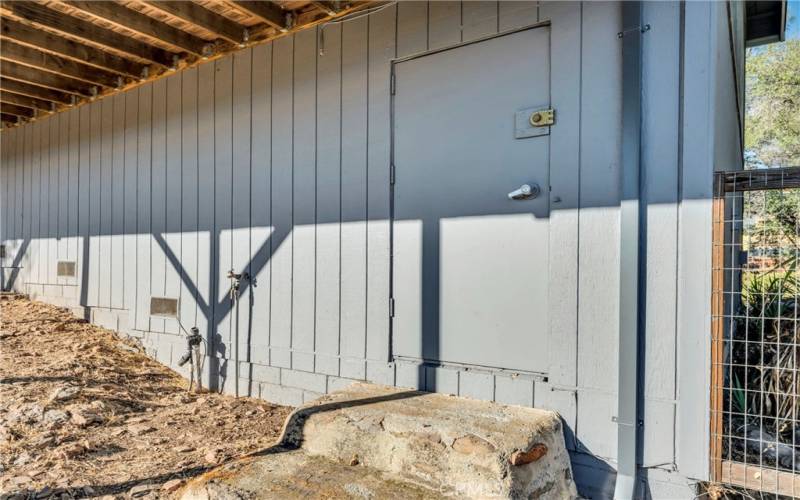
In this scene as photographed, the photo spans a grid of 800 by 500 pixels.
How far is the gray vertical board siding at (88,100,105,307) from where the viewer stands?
5.08m

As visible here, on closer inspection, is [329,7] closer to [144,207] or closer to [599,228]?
[599,228]

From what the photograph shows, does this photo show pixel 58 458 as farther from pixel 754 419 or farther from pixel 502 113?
pixel 754 419

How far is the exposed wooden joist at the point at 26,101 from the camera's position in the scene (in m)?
5.31

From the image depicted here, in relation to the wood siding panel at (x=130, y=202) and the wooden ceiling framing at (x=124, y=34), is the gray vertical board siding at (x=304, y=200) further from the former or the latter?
the wood siding panel at (x=130, y=202)

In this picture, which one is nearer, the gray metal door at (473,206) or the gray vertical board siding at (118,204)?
the gray metal door at (473,206)

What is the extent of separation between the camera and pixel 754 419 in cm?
260

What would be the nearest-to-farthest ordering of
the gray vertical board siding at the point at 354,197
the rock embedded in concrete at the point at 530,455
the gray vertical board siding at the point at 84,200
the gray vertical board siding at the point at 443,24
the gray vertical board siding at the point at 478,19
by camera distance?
the rock embedded in concrete at the point at 530,455, the gray vertical board siding at the point at 478,19, the gray vertical board siding at the point at 443,24, the gray vertical board siding at the point at 354,197, the gray vertical board siding at the point at 84,200

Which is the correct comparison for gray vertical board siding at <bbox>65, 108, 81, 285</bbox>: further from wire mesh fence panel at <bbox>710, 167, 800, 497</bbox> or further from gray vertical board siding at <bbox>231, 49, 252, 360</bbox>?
wire mesh fence panel at <bbox>710, 167, 800, 497</bbox>

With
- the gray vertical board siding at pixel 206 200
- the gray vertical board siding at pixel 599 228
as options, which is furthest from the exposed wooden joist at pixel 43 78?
the gray vertical board siding at pixel 599 228

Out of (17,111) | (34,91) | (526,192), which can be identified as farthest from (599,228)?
(17,111)

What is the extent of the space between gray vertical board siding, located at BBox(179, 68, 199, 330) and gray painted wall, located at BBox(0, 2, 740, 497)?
0.06 feet

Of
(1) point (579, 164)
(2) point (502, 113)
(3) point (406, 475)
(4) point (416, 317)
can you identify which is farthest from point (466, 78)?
(3) point (406, 475)

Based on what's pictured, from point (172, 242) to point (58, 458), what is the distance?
2137 mm

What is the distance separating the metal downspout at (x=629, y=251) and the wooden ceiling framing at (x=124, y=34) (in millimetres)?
1741
